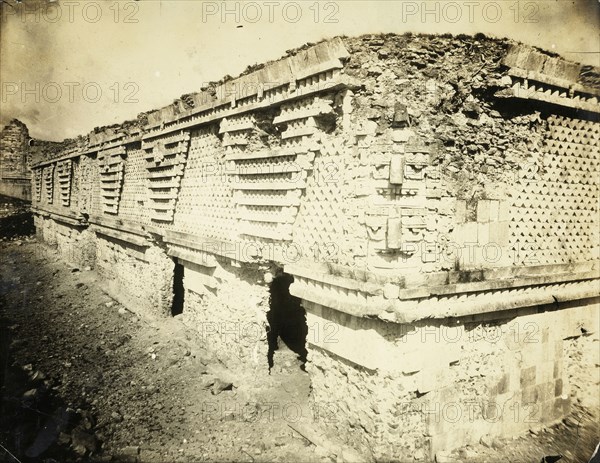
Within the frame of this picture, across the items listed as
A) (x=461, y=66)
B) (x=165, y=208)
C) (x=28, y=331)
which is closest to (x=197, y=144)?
(x=165, y=208)

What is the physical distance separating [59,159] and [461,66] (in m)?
17.8

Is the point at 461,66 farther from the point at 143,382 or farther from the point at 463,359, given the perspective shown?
the point at 143,382

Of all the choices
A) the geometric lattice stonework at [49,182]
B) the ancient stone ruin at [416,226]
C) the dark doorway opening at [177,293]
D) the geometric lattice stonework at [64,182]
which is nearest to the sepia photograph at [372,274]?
the ancient stone ruin at [416,226]

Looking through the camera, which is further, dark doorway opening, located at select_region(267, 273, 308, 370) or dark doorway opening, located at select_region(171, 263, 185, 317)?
dark doorway opening, located at select_region(171, 263, 185, 317)

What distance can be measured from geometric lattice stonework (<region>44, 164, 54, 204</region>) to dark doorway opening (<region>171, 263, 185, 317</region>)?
1206 centimetres

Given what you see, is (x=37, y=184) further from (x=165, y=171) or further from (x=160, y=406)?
(x=160, y=406)

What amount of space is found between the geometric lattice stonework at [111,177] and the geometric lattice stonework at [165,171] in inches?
85.2

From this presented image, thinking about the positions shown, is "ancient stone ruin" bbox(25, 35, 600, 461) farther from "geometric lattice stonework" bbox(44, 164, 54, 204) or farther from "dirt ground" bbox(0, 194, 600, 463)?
"geometric lattice stonework" bbox(44, 164, 54, 204)

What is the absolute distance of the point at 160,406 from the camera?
5688 mm

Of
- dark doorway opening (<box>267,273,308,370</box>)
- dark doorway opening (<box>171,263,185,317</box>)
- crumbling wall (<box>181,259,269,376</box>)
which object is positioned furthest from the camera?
dark doorway opening (<box>171,263,185,317</box>)

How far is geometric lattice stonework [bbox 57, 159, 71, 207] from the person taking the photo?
15310 mm

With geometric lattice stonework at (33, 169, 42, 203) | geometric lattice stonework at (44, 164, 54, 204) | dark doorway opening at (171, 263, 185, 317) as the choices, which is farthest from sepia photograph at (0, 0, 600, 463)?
geometric lattice stonework at (33, 169, 42, 203)

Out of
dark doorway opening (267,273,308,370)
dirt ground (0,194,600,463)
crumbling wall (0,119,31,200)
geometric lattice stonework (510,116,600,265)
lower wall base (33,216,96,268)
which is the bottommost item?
dirt ground (0,194,600,463)

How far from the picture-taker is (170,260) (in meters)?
9.20
